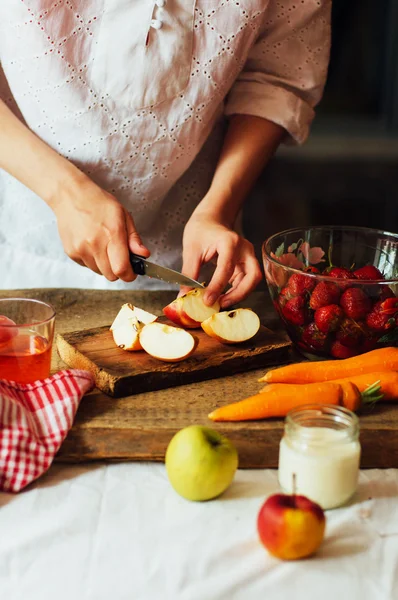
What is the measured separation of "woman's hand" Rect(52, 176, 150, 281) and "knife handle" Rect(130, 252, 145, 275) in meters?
0.01

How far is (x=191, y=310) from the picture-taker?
1475 millimetres

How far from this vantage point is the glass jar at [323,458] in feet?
3.37

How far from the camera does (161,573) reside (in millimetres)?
919

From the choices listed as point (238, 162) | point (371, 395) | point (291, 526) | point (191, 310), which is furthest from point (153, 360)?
point (238, 162)

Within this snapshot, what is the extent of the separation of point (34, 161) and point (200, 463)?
80 centimetres

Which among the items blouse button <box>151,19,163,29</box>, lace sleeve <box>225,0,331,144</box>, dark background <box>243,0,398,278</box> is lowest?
dark background <box>243,0,398,278</box>

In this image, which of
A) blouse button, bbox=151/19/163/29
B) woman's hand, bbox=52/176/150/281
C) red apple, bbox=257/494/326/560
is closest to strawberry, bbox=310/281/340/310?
woman's hand, bbox=52/176/150/281

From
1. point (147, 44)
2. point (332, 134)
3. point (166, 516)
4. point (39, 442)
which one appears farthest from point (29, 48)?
point (332, 134)

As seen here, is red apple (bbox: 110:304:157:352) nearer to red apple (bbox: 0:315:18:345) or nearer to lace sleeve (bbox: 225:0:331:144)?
red apple (bbox: 0:315:18:345)

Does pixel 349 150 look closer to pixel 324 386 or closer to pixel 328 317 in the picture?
pixel 328 317

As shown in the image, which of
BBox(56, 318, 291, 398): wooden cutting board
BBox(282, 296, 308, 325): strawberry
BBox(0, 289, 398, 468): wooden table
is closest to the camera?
BBox(0, 289, 398, 468): wooden table

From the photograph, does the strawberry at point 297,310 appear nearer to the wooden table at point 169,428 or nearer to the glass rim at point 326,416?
the wooden table at point 169,428

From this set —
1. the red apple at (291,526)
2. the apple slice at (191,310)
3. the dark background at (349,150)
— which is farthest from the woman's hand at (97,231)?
the dark background at (349,150)

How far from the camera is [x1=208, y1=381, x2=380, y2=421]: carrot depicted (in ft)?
3.89
